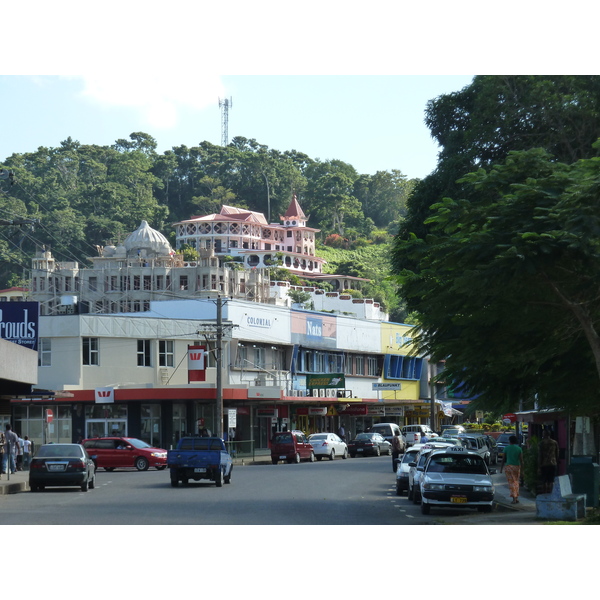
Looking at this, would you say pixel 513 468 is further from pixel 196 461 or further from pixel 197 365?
pixel 197 365

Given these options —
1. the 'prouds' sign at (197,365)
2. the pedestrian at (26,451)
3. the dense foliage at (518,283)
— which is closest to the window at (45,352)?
the 'prouds' sign at (197,365)

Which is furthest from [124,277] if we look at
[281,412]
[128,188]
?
[281,412]

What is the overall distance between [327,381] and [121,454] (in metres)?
22.5

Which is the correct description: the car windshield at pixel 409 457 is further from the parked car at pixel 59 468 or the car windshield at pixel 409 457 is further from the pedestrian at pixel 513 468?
the parked car at pixel 59 468

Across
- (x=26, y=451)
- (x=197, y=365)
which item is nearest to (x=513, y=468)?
(x=26, y=451)

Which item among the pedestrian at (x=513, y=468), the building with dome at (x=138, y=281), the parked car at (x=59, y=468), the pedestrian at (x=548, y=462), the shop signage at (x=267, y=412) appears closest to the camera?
the pedestrian at (x=513, y=468)

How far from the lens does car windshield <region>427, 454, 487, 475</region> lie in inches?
997

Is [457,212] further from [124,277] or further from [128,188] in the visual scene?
[128,188]

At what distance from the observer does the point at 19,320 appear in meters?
40.9

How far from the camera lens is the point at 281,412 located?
71.3 metres

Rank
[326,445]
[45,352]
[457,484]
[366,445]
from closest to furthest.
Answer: [457,484], [326,445], [366,445], [45,352]

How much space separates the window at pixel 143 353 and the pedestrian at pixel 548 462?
39.2 m

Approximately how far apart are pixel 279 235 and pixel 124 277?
188 feet

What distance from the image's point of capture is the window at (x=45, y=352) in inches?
2438
